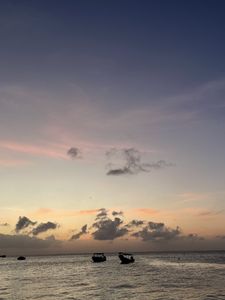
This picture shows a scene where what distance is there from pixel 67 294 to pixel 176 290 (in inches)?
714

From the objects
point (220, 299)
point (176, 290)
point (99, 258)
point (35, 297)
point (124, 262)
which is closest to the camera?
point (220, 299)

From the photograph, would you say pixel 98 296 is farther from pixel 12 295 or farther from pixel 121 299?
pixel 12 295

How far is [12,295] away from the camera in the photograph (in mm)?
61844

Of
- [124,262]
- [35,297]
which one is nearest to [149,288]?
[35,297]

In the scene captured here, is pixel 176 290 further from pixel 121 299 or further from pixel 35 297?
pixel 35 297

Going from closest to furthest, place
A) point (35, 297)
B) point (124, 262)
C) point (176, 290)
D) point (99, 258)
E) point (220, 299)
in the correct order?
point (220, 299) < point (35, 297) < point (176, 290) < point (124, 262) < point (99, 258)

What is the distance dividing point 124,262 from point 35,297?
105 metres

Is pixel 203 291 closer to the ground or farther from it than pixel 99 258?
closer to the ground

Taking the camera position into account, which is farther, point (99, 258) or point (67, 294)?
point (99, 258)

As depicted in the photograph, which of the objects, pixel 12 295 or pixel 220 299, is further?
pixel 12 295

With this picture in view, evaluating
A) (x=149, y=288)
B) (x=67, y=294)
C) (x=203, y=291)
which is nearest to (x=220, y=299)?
(x=203, y=291)

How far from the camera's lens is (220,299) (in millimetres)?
51219

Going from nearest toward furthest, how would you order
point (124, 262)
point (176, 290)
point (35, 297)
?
point (35, 297) < point (176, 290) < point (124, 262)

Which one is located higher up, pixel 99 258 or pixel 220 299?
pixel 99 258
